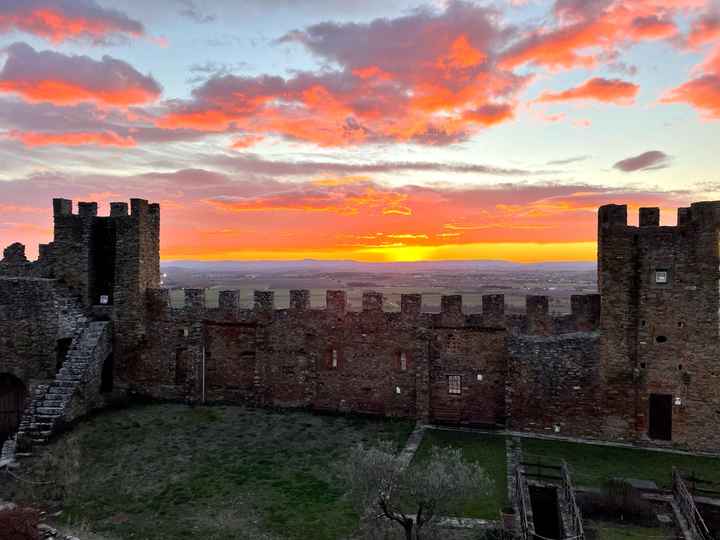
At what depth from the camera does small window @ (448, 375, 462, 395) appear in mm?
20797

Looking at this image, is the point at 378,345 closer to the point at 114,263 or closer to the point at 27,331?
the point at 114,263

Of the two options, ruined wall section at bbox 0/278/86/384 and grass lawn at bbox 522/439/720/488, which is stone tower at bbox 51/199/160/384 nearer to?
ruined wall section at bbox 0/278/86/384

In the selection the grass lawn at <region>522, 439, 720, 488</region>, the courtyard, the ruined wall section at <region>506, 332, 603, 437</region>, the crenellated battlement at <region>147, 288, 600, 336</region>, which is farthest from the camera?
the crenellated battlement at <region>147, 288, 600, 336</region>

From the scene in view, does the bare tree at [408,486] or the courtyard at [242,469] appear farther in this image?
the courtyard at [242,469]

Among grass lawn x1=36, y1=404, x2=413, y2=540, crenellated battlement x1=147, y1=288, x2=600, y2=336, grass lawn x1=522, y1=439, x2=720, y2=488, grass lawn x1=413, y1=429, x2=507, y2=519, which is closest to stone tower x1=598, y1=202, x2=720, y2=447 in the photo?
grass lawn x1=522, y1=439, x2=720, y2=488

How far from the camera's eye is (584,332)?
19.3 meters

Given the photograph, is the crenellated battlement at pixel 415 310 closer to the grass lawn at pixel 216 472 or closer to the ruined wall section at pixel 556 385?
the ruined wall section at pixel 556 385

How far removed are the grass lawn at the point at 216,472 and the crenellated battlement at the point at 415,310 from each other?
4.43 metres

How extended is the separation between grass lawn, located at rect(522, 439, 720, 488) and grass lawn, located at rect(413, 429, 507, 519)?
3.73 ft

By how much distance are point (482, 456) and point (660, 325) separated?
325 inches

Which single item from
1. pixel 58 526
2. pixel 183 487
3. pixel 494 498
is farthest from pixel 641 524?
pixel 58 526

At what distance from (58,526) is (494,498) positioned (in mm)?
11675

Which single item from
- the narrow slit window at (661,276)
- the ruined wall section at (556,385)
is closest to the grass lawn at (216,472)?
the ruined wall section at (556,385)

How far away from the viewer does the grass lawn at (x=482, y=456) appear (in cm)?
1343
